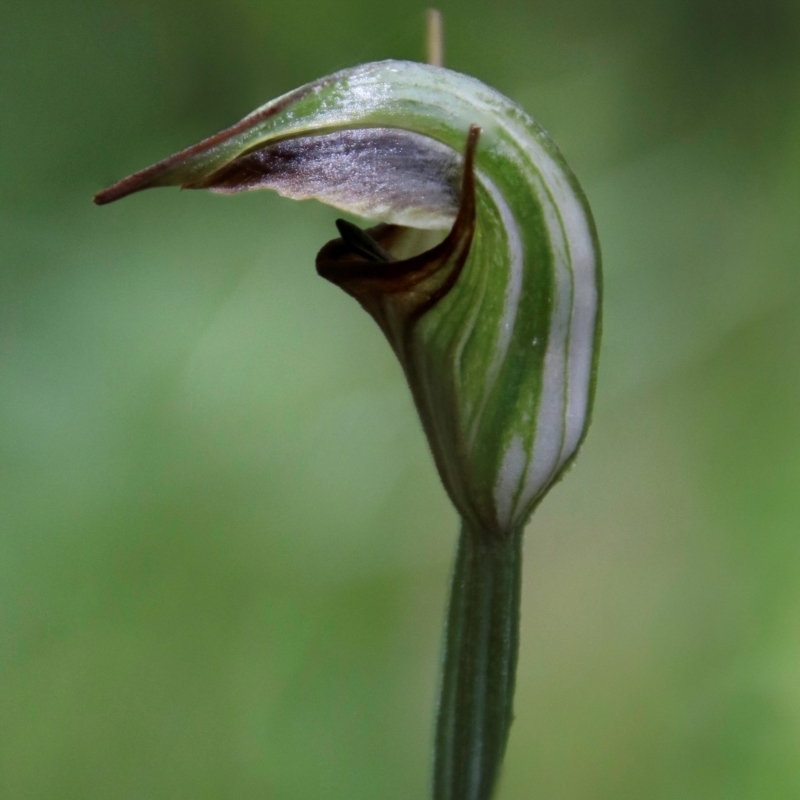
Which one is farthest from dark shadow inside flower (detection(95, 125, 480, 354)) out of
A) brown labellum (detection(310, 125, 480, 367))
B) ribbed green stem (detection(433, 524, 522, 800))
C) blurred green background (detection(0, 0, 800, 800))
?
blurred green background (detection(0, 0, 800, 800))

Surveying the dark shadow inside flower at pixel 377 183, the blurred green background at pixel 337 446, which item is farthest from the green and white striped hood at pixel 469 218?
the blurred green background at pixel 337 446

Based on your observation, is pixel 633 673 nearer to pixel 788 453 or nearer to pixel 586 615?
pixel 586 615

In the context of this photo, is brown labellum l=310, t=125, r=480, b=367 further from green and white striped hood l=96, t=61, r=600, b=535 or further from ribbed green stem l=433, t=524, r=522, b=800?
ribbed green stem l=433, t=524, r=522, b=800

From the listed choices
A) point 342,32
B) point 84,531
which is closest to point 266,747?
point 84,531

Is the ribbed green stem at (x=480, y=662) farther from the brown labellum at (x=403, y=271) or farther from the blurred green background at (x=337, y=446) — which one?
the blurred green background at (x=337, y=446)

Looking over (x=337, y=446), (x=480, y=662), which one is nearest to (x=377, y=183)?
(x=480, y=662)

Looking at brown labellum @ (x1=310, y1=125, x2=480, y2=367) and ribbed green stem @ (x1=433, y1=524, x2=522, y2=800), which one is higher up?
brown labellum @ (x1=310, y1=125, x2=480, y2=367)

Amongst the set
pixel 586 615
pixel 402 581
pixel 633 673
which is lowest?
pixel 633 673
